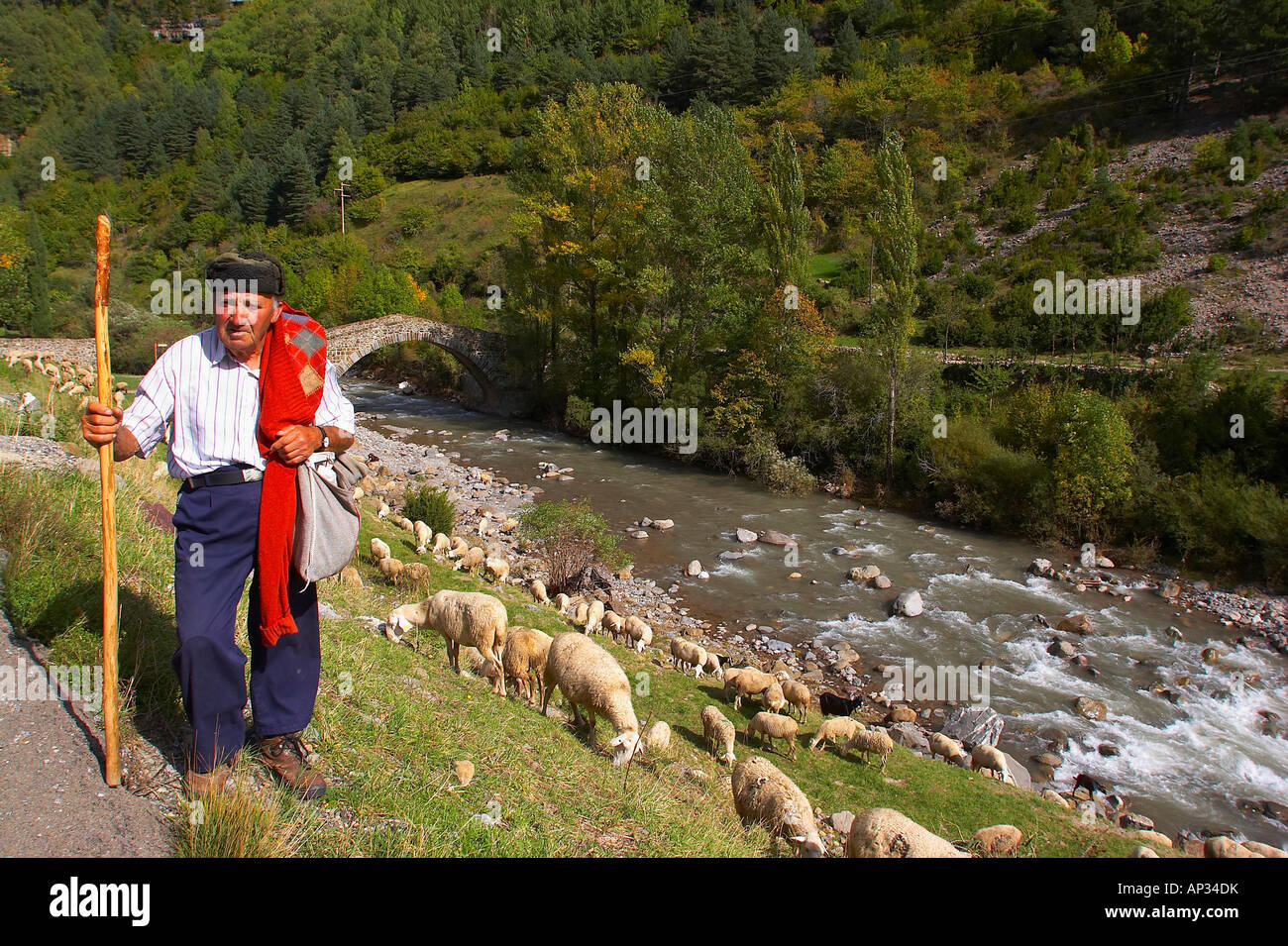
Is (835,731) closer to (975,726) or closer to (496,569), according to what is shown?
(975,726)

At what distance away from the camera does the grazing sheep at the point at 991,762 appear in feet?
37.7

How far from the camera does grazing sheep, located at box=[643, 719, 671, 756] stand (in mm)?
8297

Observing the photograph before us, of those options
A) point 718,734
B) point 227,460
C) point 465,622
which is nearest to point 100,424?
point 227,460

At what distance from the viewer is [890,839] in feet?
23.1

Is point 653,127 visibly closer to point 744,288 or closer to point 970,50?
point 744,288

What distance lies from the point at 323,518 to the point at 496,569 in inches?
461

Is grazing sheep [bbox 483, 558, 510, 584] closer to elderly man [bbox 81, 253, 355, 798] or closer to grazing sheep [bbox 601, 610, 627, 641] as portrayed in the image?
grazing sheep [bbox 601, 610, 627, 641]

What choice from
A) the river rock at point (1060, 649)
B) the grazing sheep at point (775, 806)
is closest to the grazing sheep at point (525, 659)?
the grazing sheep at point (775, 806)

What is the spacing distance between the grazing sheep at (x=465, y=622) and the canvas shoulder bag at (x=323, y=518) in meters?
4.73

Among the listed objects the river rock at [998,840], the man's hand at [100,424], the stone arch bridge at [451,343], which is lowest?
the river rock at [998,840]

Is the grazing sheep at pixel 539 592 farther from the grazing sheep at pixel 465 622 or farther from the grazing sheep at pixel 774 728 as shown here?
the grazing sheep at pixel 465 622

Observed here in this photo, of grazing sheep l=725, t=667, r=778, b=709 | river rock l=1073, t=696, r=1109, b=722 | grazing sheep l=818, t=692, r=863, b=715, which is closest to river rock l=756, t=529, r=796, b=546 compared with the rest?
grazing sheep l=818, t=692, r=863, b=715

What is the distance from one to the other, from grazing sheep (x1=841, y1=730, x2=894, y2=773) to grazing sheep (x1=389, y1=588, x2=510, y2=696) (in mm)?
5237

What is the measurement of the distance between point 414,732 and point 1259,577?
21.7 m
